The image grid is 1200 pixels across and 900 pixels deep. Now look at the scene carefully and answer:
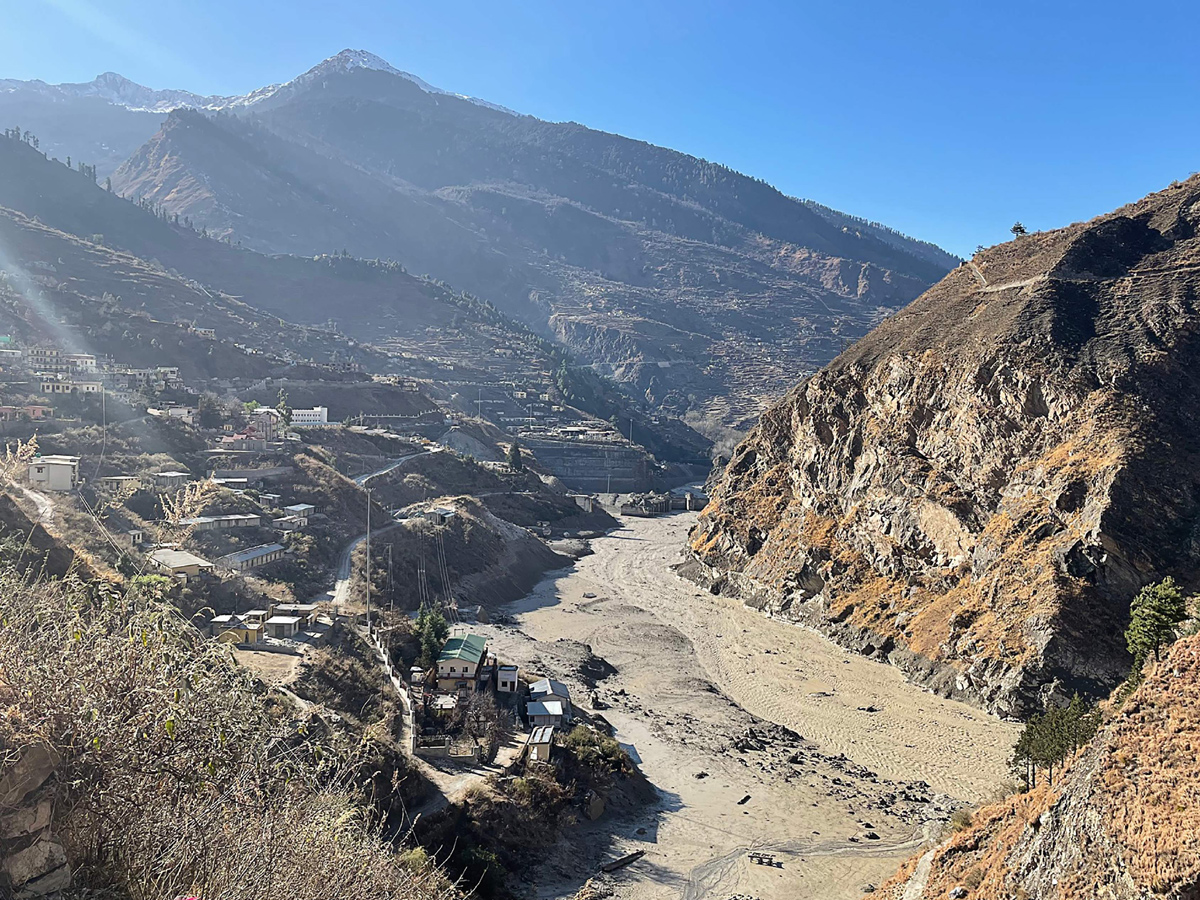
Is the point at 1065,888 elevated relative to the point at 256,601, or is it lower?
elevated

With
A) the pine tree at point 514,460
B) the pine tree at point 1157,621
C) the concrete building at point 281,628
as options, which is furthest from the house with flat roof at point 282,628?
the pine tree at point 514,460

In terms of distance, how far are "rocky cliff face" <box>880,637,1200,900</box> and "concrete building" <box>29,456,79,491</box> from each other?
122ft

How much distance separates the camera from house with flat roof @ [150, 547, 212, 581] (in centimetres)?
3097

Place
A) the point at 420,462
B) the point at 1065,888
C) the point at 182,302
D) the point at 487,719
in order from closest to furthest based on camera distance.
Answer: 1. the point at 1065,888
2. the point at 487,719
3. the point at 420,462
4. the point at 182,302

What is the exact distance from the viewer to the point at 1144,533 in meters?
32.7

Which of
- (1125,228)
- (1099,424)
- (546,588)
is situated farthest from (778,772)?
(1125,228)

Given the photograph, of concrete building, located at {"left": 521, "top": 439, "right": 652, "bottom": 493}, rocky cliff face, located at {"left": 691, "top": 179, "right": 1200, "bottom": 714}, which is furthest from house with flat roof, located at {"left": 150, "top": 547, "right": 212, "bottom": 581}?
concrete building, located at {"left": 521, "top": 439, "right": 652, "bottom": 493}

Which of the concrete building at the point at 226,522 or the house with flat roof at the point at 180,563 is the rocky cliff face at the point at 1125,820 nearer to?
the house with flat roof at the point at 180,563

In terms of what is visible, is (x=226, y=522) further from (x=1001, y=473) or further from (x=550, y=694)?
(x=1001, y=473)

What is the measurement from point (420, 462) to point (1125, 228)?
54046 mm

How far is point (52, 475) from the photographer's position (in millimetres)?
35656

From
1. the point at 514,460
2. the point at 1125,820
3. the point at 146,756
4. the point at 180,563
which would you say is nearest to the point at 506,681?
the point at 180,563

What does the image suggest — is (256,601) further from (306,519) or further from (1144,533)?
(1144,533)

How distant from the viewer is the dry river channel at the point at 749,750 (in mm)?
20688
